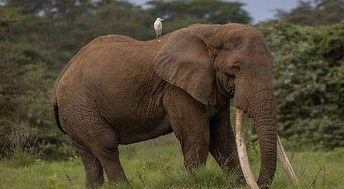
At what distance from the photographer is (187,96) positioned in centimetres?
703

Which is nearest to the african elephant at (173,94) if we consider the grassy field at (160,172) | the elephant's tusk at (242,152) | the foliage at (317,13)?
the elephant's tusk at (242,152)

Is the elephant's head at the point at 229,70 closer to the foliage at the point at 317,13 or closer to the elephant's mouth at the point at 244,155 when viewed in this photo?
the elephant's mouth at the point at 244,155

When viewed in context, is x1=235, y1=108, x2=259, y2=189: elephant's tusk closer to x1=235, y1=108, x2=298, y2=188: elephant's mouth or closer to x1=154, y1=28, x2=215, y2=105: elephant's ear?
x1=235, y1=108, x2=298, y2=188: elephant's mouth

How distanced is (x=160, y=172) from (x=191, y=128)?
5.22 ft

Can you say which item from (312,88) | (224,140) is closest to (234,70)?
(224,140)

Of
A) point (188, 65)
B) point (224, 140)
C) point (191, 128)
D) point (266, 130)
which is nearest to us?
point (266, 130)

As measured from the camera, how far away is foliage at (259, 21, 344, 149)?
15.2 metres

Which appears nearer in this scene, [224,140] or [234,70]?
[234,70]

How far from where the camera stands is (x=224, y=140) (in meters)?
7.46

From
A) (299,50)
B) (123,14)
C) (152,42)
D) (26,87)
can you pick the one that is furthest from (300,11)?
(152,42)

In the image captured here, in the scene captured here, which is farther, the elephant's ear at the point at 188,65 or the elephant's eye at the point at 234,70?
the elephant's ear at the point at 188,65

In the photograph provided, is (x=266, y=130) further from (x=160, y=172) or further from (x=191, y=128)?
(x=160, y=172)

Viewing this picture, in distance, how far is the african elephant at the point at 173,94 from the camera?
6520 mm

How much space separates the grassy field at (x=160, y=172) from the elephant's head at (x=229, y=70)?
64 centimetres
